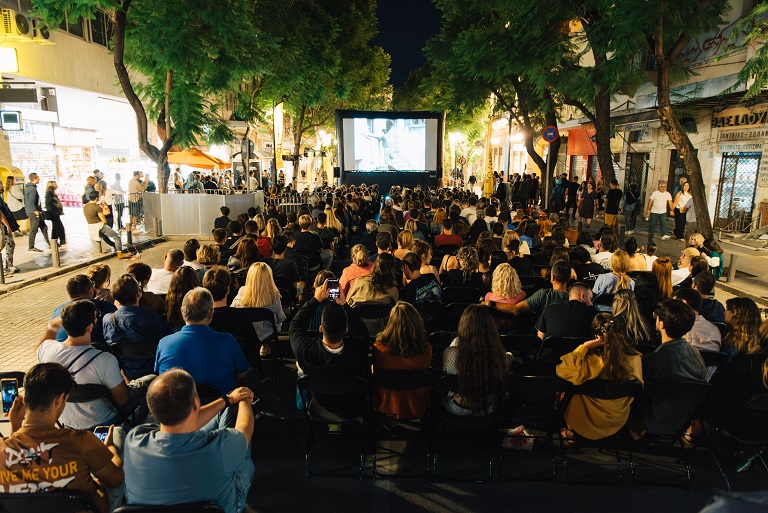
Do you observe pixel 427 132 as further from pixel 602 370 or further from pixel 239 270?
pixel 602 370

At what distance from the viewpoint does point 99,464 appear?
2.77 m

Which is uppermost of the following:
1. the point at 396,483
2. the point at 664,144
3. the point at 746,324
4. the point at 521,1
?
the point at 521,1

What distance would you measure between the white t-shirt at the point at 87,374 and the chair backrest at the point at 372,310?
2.54 m

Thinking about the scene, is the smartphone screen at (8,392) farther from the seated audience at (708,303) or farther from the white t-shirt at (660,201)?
the white t-shirt at (660,201)

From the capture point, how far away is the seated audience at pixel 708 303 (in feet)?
18.6

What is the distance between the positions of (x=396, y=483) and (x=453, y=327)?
7.73 ft

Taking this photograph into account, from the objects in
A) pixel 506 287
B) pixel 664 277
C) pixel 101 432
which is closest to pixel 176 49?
pixel 506 287

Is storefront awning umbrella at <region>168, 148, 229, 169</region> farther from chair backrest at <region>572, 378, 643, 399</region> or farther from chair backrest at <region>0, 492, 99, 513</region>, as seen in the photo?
chair backrest at <region>0, 492, 99, 513</region>

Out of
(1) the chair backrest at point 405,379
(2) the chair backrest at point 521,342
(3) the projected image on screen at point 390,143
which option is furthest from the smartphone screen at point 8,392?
(3) the projected image on screen at point 390,143

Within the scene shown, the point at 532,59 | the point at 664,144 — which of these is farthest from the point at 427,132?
the point at 532,59

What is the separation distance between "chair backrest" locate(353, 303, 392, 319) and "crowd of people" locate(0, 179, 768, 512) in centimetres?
5

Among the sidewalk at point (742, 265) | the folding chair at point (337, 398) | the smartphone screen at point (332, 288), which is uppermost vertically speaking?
the smartphone screen at point (332, 288)

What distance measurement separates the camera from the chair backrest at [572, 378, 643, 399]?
4074 millimetres

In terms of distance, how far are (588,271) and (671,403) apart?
11.3 feet
